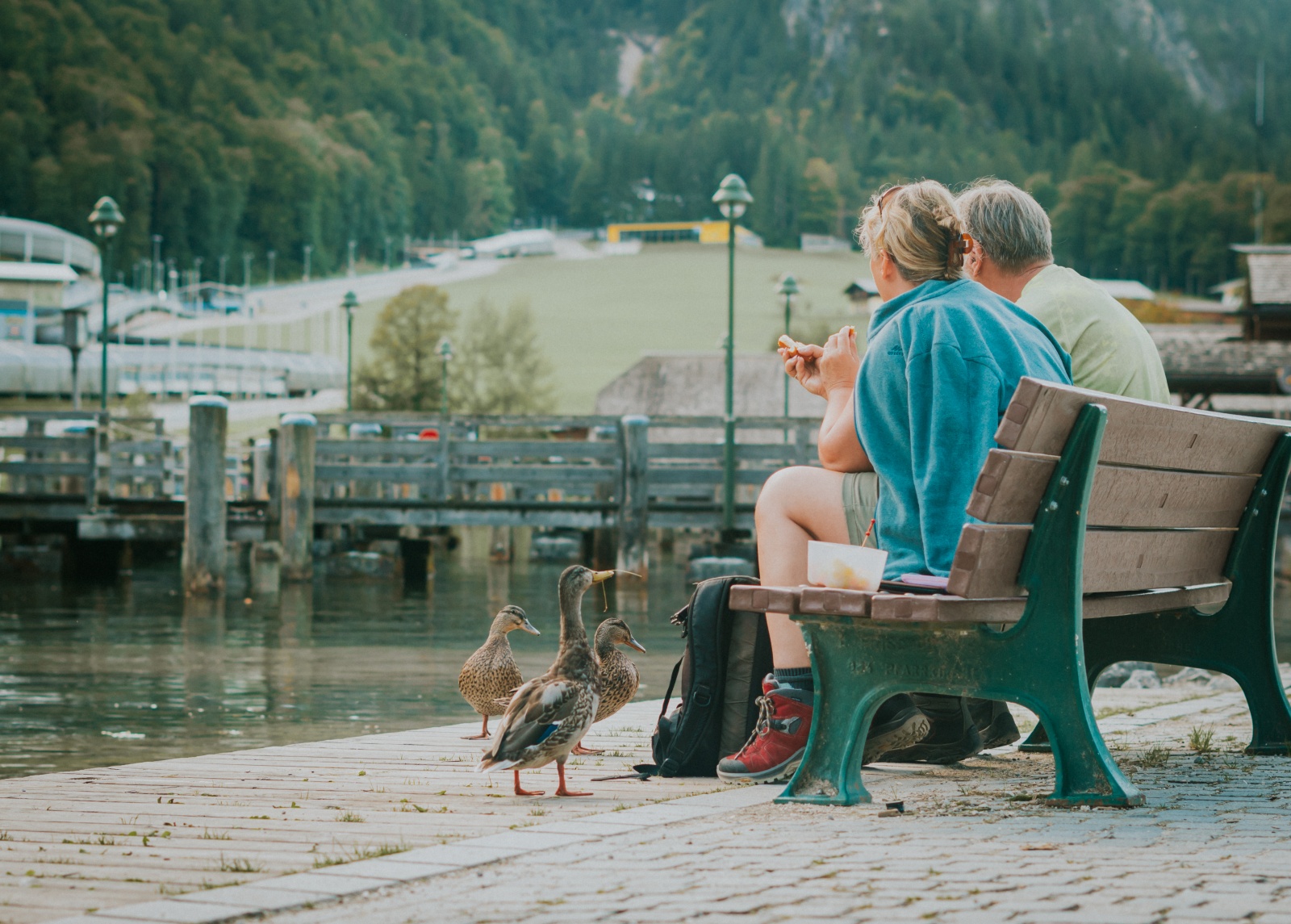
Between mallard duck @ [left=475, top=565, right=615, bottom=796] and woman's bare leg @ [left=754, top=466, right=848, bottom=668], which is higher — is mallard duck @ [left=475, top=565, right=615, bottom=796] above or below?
below

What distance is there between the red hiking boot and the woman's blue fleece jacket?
0.54 meters

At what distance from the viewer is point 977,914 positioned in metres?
2.43

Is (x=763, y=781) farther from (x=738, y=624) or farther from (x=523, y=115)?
(x=523, y=115)

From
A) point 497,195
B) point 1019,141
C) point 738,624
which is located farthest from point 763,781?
point 1019,141

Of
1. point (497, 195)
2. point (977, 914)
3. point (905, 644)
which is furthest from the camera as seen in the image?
point (497, 195)

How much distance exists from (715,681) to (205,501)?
44.5 ft

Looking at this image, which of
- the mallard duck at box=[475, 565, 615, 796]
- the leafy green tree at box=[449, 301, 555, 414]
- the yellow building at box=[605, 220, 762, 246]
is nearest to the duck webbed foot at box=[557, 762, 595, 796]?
the mallard duck at box=[475, 565, 615, 796]

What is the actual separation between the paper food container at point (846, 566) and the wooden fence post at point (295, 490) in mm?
14855

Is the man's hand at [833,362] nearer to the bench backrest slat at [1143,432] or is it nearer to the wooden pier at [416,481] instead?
the bench backrest slat at [1143,432]

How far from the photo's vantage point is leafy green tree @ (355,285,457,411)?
61.4 meters

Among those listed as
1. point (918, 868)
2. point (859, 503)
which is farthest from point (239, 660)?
point (918, 868)

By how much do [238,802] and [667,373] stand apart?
47962 mm

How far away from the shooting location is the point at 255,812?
12.5 ft

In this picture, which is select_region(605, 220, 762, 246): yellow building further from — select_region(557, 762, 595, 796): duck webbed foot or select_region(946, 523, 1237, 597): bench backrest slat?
select_region(557, 762, 595, 796): duck webbed foot
